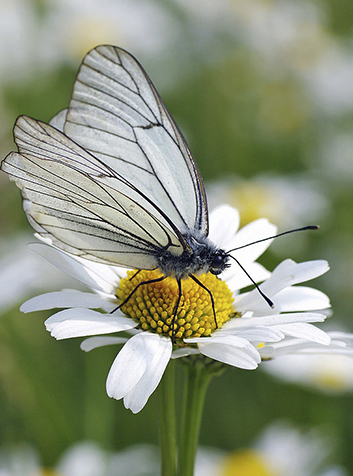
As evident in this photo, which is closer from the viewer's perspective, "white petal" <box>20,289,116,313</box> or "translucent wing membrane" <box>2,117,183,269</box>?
"white petal" <box>20,289,116,313</box>

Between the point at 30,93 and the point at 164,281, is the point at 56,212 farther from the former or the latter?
the point at 30,93

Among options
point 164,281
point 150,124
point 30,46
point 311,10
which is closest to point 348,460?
point 164,281

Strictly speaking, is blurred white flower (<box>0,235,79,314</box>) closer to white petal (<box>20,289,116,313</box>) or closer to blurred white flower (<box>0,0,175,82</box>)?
white petal (<box>20,289,116,313</box>)

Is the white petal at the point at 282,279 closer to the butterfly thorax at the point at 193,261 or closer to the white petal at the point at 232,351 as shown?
the butterfly thorax at the point at 193,261

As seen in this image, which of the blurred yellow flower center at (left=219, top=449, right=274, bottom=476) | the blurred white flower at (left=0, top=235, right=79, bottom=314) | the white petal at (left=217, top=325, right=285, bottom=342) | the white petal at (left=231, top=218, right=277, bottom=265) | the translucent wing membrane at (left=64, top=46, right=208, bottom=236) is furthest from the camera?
the blurred yellow flower center at (left=219, top=449, right=274, bottom=476)

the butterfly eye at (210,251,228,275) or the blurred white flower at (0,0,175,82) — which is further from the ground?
the blurred white flower at (0,0,175,82)

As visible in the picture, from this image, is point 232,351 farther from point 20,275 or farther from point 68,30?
point 68,30

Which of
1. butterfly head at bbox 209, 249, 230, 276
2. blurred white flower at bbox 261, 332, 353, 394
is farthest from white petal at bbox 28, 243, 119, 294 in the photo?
blurred white flower at bbox 261, 332, 353, 394

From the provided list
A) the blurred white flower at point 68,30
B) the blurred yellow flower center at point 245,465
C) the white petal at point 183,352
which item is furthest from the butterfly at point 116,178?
the blurred white flower at point 68,30
